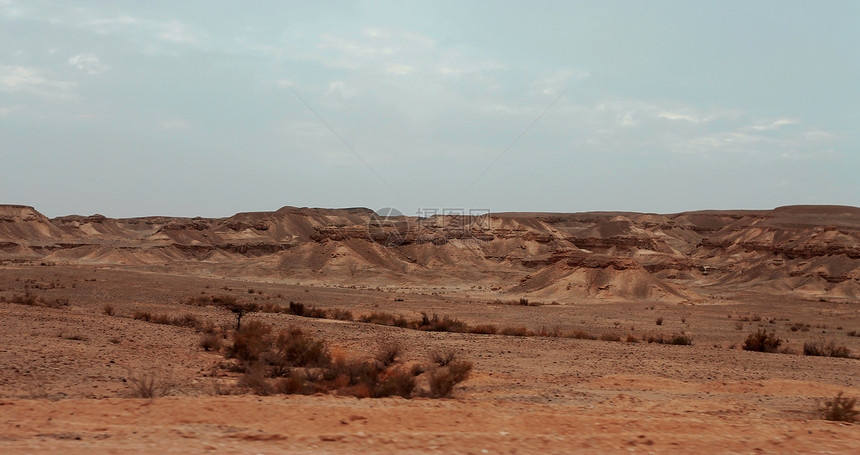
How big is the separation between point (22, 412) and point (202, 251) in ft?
311

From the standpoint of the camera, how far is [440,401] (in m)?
10.2

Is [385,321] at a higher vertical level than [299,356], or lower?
lower

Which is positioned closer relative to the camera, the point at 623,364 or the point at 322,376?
the point at 322,376

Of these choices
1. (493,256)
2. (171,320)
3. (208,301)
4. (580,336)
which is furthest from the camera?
(493,256)

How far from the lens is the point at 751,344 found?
21.6m

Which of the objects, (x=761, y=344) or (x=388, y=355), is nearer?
(x=388, y=355)

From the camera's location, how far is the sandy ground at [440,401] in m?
7.44

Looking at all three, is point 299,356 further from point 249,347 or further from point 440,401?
point 440,401

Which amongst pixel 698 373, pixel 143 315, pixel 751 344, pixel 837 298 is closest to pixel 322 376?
pixel 698 373

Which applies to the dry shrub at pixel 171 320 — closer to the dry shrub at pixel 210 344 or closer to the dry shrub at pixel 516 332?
the dry shrub at pixel 210 344

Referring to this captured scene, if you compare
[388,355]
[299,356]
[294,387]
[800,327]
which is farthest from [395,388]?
[800,327]

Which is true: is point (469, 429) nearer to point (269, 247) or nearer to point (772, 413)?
point (772, 413)

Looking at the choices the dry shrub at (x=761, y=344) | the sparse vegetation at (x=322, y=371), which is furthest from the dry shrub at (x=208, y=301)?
the dry shrub at (x=761, y=344)

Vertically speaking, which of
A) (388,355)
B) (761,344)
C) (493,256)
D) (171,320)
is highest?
(388,355)
